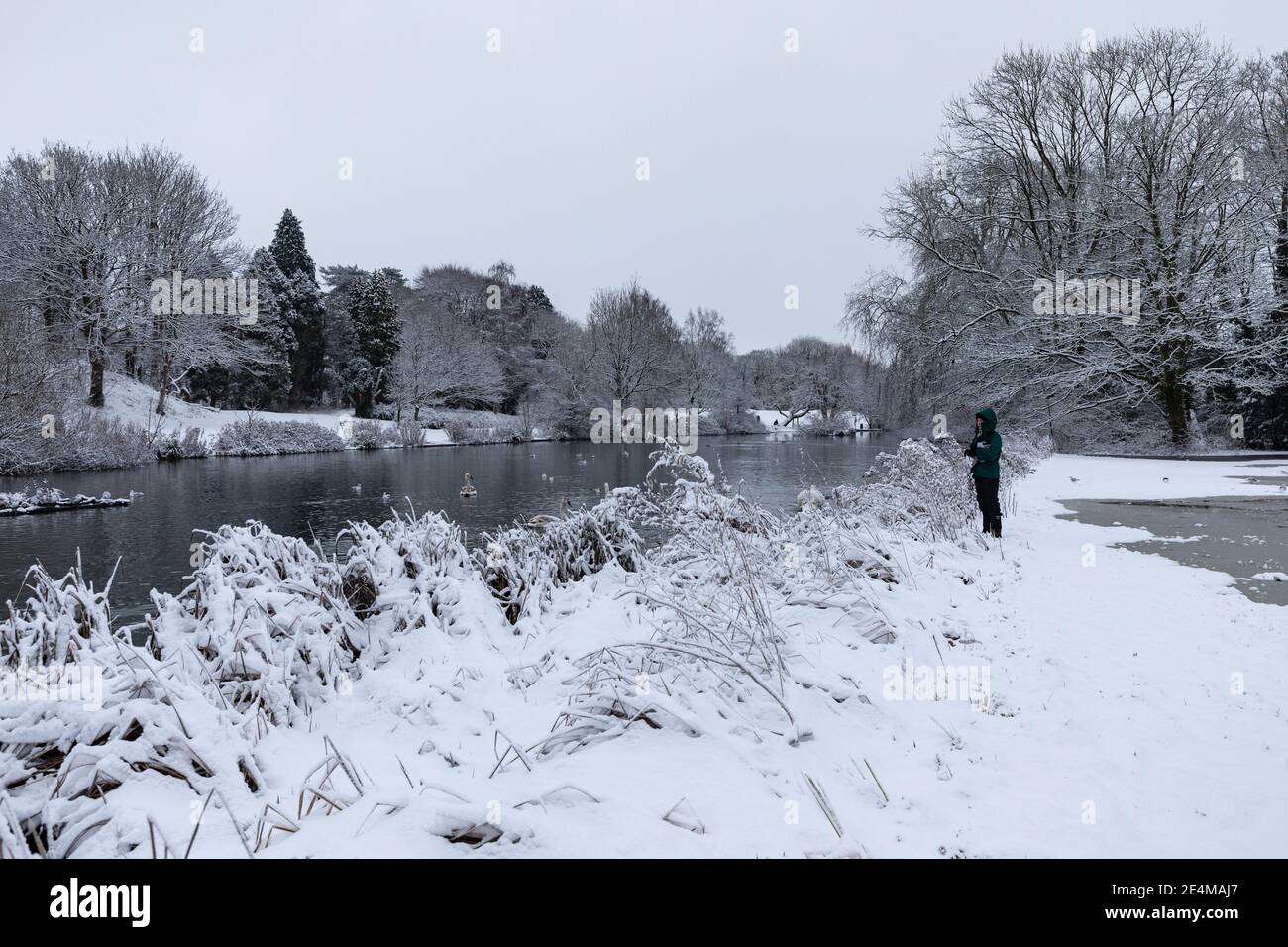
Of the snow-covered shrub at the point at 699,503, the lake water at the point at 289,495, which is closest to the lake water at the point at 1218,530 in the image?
the snow-covered shrub at the point at 699,503

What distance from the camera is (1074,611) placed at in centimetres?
487

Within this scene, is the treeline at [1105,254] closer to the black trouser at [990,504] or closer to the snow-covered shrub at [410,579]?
the black trouser at [990,504]

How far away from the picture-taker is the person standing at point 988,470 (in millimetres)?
7613

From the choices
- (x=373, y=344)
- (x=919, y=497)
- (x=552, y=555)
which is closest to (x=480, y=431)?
(x=373, y=344)

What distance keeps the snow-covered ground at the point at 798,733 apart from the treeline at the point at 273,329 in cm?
1889

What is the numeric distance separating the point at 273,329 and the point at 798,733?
130 ft

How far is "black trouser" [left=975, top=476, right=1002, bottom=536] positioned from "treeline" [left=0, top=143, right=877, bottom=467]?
20554 millimetres

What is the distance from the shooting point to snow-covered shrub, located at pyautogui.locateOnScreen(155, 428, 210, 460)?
24.0m

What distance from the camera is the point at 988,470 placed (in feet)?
25.5

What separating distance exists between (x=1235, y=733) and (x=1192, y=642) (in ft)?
4.57

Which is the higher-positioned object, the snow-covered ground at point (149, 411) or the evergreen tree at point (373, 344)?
the evergreen tree at point (373, 344)
